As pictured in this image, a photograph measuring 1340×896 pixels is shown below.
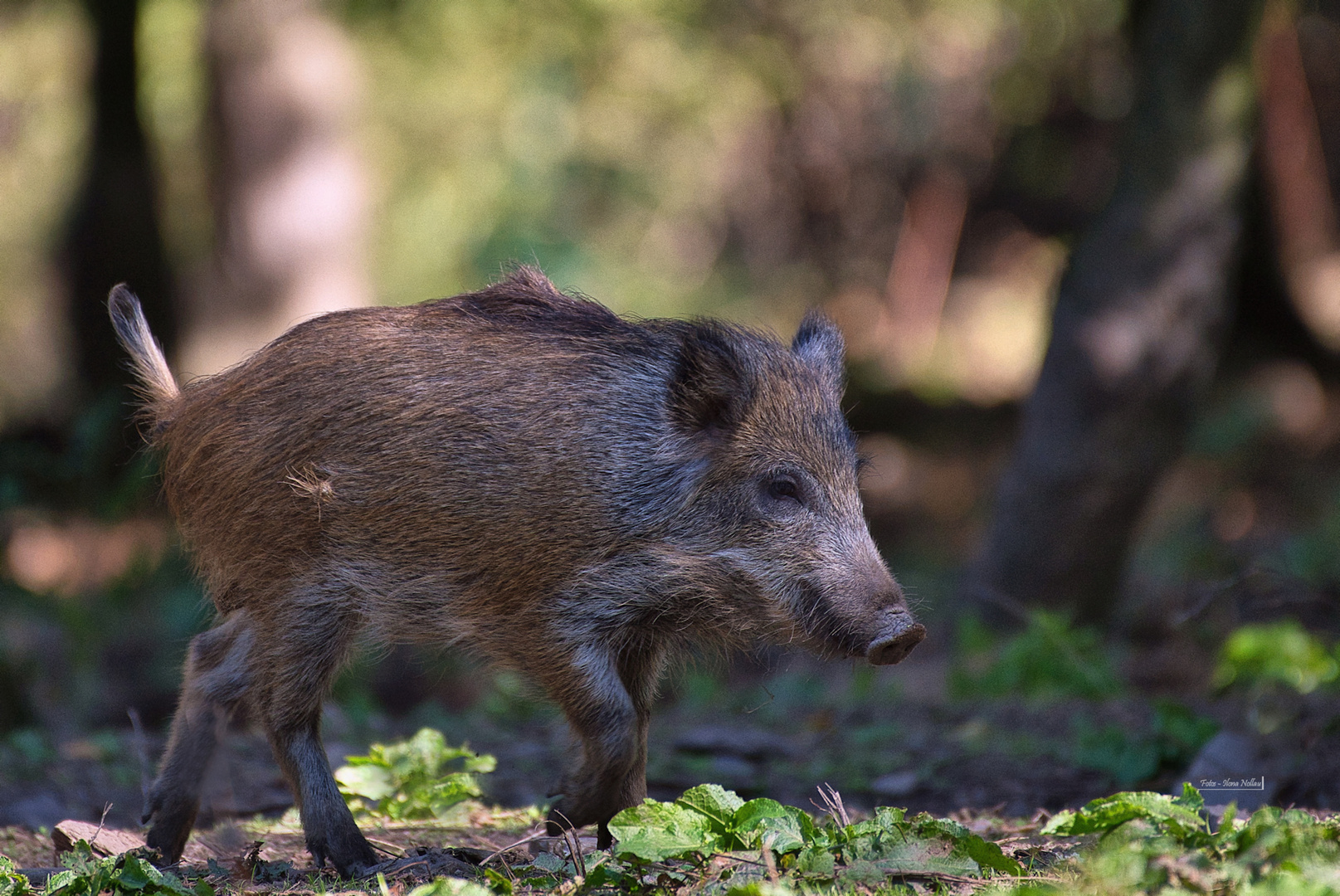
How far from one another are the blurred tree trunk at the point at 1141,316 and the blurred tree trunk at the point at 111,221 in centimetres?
684

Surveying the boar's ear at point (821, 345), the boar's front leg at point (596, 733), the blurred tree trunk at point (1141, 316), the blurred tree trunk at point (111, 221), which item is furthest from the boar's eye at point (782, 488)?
the blurred tree trunk at point (111, 221)

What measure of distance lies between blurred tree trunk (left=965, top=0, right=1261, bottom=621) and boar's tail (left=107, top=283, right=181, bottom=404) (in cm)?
469

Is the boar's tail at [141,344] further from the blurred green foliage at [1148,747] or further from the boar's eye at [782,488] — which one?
the blurred green foliage at [1148,747]

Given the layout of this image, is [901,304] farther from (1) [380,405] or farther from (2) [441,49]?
(1) [380,405]

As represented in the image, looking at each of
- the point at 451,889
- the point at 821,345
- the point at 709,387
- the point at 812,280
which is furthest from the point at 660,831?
the point at 812,280

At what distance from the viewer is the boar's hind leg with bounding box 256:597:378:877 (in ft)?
11.9

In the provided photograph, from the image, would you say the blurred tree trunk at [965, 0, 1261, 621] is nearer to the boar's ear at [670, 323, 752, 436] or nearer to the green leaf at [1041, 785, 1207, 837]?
the boar's ear at [670, 323, 752, 436]

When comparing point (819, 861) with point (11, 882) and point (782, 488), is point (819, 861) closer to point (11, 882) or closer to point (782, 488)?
point (782, 488)

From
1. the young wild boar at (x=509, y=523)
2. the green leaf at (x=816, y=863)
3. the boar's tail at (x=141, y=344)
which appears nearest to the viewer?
the green leaf at (x=816, y=863)

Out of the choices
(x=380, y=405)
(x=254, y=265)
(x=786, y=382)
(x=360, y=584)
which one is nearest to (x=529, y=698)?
(x=360, y=584)

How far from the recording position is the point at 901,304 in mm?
14945

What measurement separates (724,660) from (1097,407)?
3751 millimetres

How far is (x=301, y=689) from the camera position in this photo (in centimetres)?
369

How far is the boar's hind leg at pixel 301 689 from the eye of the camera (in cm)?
364
